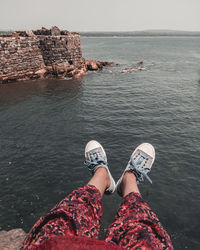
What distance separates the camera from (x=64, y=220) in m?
2.09

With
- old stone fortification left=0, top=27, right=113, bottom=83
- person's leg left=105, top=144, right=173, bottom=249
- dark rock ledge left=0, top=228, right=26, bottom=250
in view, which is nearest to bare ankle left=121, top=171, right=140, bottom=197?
person's leg left=105, top=144, right=173, bottom=249

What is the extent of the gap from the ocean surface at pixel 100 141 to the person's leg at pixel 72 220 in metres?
2.88

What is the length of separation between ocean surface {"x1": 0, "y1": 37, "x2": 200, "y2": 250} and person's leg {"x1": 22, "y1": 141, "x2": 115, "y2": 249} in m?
2.88

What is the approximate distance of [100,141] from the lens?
8.67 metres

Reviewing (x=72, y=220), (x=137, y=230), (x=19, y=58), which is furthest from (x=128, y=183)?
(x=19, y=58)

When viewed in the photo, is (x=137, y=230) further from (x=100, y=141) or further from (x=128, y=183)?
(x=100, y=141)

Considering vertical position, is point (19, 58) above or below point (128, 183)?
above

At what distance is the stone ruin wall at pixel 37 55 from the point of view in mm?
18669

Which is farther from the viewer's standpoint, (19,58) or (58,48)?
(58,48)

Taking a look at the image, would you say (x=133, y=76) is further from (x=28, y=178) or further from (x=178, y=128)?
A: (x=28, y=178)

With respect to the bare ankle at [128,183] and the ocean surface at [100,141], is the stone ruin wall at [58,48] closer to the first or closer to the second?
the ocean surface at [100,141]

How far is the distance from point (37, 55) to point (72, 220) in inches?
906

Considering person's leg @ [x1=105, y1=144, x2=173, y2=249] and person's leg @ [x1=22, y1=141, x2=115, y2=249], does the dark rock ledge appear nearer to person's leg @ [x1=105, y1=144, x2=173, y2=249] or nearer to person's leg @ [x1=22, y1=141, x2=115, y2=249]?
person's leg @ [x1=22, y1=141, x2=115, y2=249]

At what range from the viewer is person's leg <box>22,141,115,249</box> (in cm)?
191
